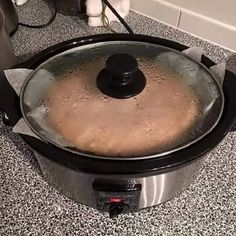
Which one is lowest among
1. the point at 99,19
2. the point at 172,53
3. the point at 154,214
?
the point at 154,214

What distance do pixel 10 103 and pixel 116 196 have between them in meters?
0.24

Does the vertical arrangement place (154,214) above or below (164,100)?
below

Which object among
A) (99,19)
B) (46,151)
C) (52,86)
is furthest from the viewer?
(99,19)

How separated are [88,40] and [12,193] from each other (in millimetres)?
345

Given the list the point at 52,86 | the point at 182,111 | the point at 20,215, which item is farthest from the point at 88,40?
the point at 20,215

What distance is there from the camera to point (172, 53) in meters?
0.74

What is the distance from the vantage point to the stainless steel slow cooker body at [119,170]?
21.9 inches

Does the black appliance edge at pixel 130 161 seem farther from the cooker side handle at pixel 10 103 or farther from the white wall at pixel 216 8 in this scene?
the white wall at pixel 216 8

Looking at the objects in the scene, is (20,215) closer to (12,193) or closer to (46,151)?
(12,193)

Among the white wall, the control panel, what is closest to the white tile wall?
the white wall

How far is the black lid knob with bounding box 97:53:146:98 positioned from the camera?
1.95 ft

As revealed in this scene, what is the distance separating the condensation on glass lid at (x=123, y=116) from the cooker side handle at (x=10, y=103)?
5cm

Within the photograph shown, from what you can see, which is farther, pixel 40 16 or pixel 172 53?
pixel 40 16

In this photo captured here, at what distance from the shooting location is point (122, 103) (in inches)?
24.9
